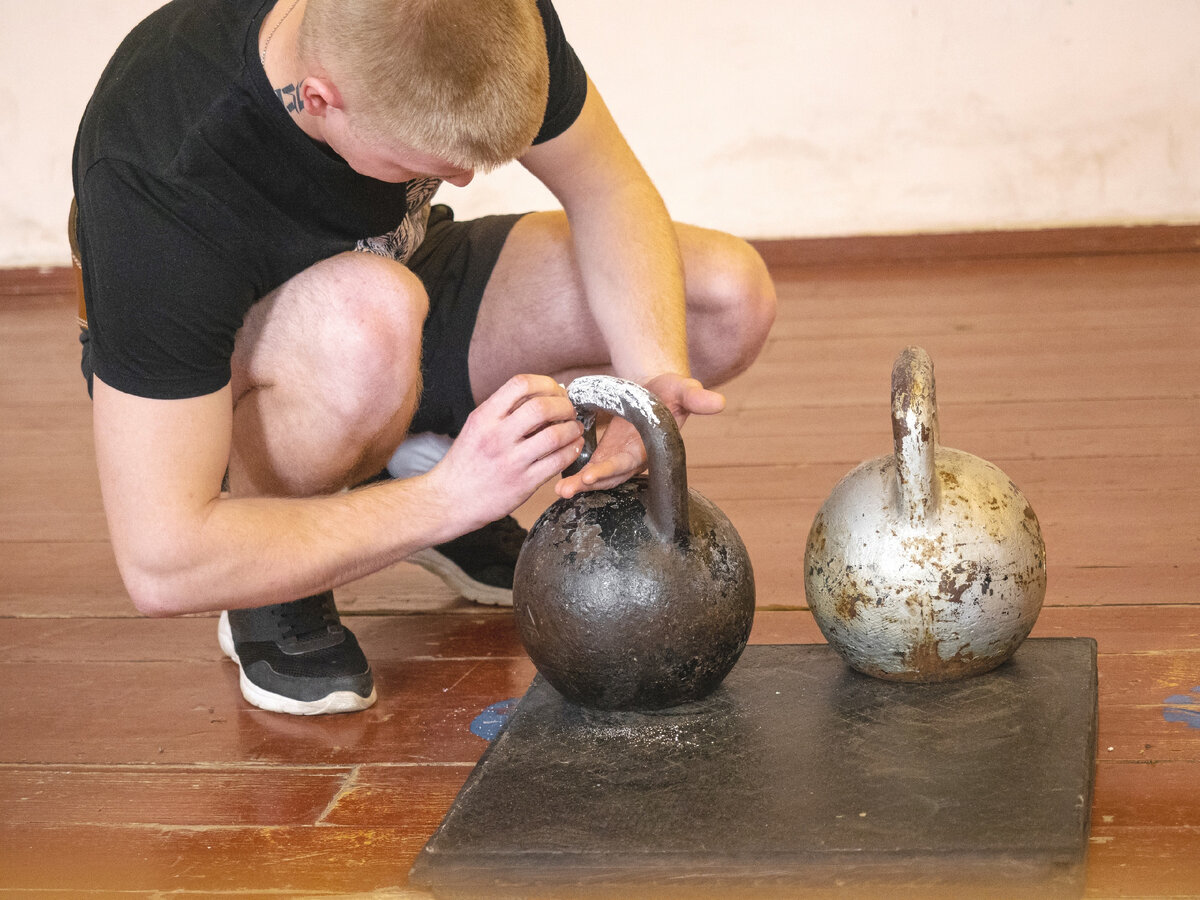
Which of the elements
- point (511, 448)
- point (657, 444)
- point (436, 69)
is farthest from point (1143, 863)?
point (436, 69)

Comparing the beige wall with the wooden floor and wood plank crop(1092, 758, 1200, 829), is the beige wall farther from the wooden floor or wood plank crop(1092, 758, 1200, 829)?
wood plank crop(1092, 758, 1200, 829)

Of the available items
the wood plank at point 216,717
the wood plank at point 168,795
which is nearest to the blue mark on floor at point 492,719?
the wood plank at point 216,717

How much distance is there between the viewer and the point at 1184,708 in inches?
57.3

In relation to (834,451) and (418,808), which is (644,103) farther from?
(418,808)

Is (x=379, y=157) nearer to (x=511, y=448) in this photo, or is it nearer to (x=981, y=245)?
(x=511, y=448)

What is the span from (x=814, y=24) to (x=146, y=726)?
4.10 metres

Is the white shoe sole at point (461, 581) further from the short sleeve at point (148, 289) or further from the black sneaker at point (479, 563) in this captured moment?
the short sleeve at point (148, 289)

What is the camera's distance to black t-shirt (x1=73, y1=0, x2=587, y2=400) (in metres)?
1.39

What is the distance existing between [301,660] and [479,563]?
40 centimetres

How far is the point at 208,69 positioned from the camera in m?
1.48

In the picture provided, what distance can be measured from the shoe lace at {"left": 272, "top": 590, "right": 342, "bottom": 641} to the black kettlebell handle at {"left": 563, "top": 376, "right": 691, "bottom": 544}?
53cm

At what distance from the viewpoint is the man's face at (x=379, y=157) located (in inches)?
53.5

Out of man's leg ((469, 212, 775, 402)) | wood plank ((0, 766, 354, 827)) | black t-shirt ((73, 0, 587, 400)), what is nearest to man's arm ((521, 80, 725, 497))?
man's leg ((469, 212, 775, 402))

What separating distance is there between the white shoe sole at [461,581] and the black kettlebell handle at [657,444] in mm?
669
